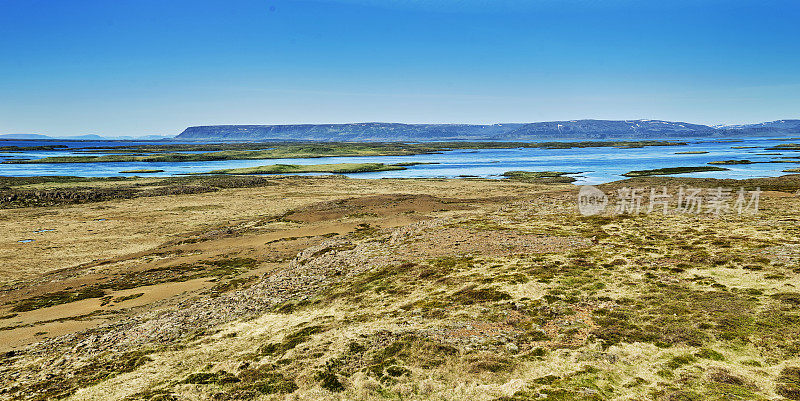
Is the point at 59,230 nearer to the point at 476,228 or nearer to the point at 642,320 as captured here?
the point at 476,228

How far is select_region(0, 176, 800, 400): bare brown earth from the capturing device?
15.2 m

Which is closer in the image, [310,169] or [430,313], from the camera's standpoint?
→ [430,313]

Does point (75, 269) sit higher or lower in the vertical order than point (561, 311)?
lower

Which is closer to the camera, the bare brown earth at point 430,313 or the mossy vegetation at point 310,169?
the bare brown earth at point 430,313

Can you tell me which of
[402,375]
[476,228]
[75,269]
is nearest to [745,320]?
[402,375]

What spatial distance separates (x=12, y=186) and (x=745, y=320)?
127m

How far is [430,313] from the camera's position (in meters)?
21.3

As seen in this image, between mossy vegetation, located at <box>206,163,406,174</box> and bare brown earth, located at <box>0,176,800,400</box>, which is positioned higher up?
mossy vegetation, located at <box>206,163,406,174</box>

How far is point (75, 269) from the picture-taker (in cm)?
3766

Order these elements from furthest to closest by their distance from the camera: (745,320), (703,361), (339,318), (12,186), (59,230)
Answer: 1. (12,186)
2. (59,230)
3. (339,318)
4. (745,320)
5. (703,361)

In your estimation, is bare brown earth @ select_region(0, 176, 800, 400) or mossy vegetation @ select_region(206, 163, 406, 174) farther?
mossy vegetation @ select_region(206, 163, 406, 174)

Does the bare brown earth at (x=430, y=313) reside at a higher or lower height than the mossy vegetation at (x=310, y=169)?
lower

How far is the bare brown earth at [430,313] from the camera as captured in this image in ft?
49.7

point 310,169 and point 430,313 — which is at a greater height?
point 310,169
